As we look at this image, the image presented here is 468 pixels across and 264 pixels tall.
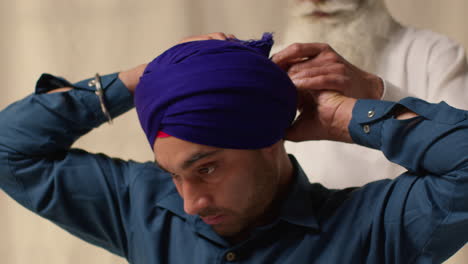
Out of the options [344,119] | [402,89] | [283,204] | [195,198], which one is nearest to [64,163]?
[195,198]

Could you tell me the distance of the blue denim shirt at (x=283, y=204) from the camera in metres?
0.89

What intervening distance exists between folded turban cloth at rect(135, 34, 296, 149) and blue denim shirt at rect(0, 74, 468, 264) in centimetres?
16

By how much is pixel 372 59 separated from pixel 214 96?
902 millimetres

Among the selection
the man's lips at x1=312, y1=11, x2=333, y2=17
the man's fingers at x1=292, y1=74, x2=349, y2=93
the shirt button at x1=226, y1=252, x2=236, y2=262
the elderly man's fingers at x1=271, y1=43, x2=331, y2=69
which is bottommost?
the shirt button at x1=226, y1=252, x2=236, y2=262

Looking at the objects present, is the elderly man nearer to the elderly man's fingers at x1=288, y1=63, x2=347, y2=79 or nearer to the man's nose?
the elderly man's fingers at x1=288, y1=63, x2=347, y2=79

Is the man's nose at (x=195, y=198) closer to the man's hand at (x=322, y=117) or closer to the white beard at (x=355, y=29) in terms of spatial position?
the man's hand at (x=322, y=117)

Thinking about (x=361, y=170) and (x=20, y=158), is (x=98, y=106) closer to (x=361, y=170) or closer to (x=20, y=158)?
(x=20, y=158)

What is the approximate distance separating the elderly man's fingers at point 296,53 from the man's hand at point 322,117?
0.19 ft

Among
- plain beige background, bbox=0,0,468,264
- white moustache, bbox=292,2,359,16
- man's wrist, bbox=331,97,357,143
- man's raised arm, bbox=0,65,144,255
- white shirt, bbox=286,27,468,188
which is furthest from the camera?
plain beige background, bbox=0,0,468,264

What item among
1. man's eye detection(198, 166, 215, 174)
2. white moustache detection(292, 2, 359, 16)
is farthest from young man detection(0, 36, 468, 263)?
white moustache detection(292, 2, 359, 16)

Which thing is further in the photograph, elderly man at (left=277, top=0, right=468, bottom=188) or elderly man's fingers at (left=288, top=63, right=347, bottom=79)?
elderly man at (left=277, top=0, right=468, bottom=188)

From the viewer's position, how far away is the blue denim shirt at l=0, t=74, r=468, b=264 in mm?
891

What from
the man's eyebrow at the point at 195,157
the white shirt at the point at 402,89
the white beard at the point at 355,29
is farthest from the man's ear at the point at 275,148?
the white beard at the point at 355,29

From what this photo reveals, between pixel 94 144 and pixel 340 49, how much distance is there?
101 centimetres
